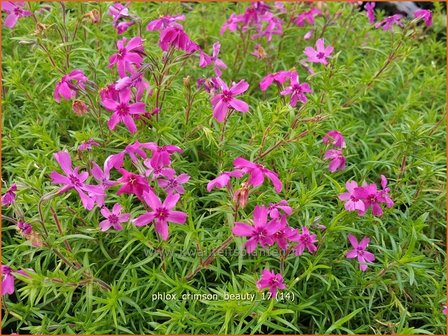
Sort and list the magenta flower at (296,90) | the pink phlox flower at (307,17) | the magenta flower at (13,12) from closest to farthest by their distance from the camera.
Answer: the magenta flower at (296,90) < the magenta flower at (13,12) < the pink phlox flower at (307,17)

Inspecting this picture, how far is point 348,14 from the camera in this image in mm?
3584

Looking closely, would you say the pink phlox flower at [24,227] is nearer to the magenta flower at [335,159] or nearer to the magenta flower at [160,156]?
the magenta flower at [160,156]

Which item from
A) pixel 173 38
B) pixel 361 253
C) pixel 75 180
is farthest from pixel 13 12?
pixel 361 253

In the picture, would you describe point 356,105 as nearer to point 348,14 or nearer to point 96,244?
point 348,14

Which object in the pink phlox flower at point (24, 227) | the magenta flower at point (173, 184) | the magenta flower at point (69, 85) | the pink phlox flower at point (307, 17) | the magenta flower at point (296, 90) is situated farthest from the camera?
the pink phlox flower at point (307, 17)

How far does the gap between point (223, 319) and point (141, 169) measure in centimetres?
63

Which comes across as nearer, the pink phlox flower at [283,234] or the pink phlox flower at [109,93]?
the pink phlox flower at [283,234]

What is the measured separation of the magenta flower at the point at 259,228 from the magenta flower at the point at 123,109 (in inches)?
23.2

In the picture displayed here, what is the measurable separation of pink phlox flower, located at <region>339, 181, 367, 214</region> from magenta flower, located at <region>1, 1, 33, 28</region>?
167cm

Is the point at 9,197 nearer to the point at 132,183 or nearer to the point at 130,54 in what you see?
the point at 132,183

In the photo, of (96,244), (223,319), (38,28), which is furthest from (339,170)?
(38,28)

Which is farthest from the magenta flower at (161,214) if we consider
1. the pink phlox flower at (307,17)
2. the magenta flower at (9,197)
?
the pink phlox flower at (307,17)

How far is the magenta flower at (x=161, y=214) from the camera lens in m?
1.84

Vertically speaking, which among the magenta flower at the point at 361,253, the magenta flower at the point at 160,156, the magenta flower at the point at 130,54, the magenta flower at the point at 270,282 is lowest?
the magenta flower at the point at 361,253
